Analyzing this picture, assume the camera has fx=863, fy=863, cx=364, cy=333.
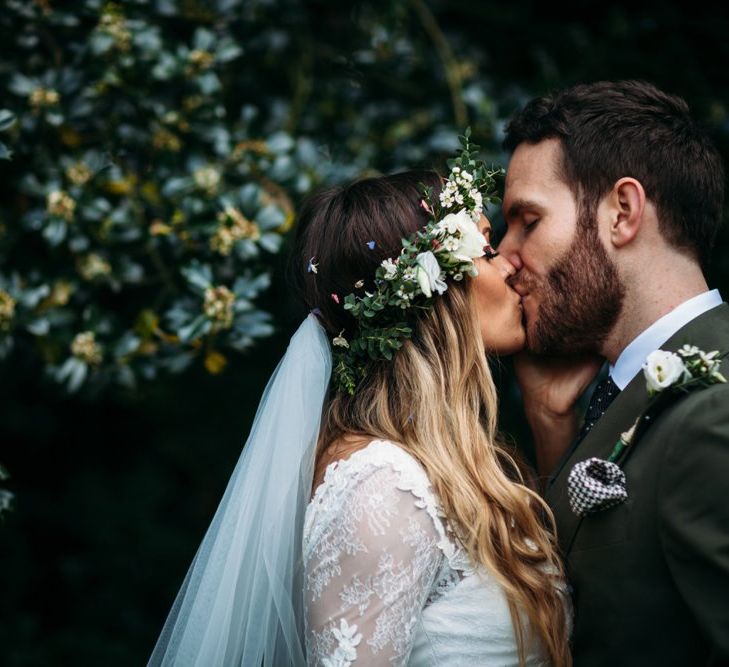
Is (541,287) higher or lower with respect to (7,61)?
lower

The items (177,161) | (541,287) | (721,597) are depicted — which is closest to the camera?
(721,597)

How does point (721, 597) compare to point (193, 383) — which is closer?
point (721, 597)

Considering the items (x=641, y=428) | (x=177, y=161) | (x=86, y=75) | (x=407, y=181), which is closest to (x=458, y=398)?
(x=641, y=428)

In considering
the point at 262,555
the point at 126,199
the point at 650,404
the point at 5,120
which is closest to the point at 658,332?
the point at 650,404

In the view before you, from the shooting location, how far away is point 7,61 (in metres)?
2.81

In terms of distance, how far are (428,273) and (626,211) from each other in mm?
652

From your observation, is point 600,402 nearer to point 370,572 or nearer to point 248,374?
point 370,572

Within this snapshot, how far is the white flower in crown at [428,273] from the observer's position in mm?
2141

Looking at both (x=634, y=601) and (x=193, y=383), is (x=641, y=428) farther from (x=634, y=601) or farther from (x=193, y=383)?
(x=193, y=383)

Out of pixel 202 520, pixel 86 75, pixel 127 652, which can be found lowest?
pixel 127 652

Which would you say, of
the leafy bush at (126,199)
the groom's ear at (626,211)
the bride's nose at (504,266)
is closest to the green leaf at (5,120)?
the leafy bush at (126,199)

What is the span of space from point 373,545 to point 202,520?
3050 mm

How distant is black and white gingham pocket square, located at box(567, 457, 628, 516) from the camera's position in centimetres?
199

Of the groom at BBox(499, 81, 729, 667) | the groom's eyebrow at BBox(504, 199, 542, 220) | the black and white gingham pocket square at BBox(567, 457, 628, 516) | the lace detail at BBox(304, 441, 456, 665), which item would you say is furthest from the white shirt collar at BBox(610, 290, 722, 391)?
the lace detail at BBox(304, 441, 456, 665)
